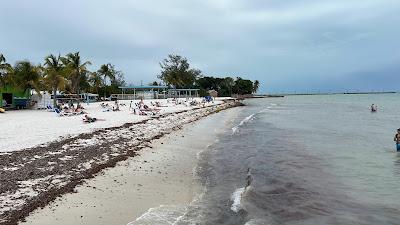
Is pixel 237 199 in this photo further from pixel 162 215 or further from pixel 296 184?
pixel 296 184

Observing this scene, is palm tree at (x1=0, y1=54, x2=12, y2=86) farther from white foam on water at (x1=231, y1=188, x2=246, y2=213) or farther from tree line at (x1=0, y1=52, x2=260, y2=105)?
white foam on water at (x1=231, y1=188, x2=246, y2=213)

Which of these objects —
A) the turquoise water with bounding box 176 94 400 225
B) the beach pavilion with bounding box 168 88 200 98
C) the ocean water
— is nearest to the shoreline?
the ocean water

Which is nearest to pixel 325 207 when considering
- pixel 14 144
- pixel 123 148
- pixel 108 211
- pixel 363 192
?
pixel 363 192

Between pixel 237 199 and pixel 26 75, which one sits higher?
pixel 26 75

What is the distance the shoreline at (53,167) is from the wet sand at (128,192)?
30 cm

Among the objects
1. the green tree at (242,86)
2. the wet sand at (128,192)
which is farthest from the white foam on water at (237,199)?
the green tree at (242,86)

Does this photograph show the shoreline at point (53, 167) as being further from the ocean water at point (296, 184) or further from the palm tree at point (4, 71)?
the palm tree at point (4, 71)

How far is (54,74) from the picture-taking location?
152ft

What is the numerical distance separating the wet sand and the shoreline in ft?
1.00

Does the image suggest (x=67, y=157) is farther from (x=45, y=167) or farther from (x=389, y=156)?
(x=389, y=156)

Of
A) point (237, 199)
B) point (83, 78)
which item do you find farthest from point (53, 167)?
point (83, 78)

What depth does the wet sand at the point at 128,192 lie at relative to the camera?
313 inches

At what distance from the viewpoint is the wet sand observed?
7938 mm

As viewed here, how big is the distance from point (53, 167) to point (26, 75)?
38189 mm
